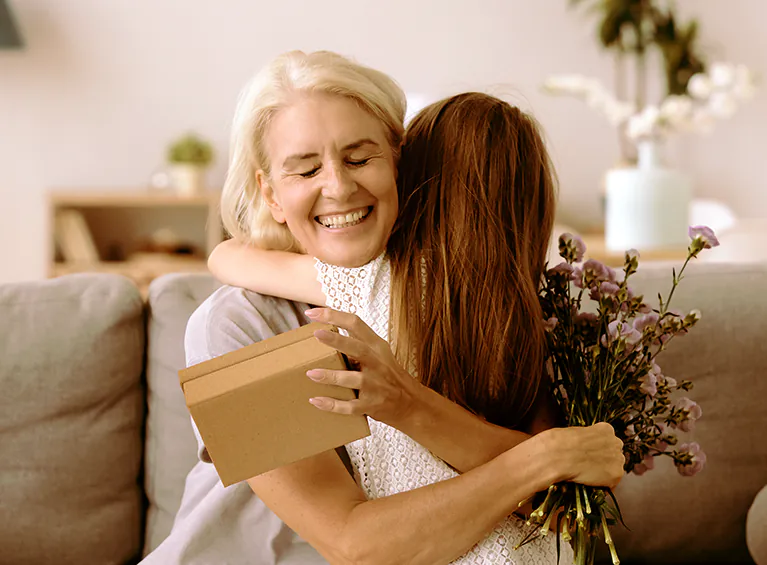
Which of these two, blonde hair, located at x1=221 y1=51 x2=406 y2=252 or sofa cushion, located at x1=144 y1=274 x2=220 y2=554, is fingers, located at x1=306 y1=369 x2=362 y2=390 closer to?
blonde hair, located at x1=221 y1=51 x2=406 y2=252

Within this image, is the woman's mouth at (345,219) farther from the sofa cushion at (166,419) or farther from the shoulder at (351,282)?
the sofa cushion at (166,419)

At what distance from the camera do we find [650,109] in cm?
390

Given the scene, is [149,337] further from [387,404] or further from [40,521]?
[387,404]

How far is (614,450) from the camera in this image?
1.13 meters

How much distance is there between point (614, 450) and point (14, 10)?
4.44 meters

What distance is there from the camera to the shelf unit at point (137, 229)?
173 inches

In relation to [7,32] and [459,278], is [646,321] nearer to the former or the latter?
Result: [459,278]

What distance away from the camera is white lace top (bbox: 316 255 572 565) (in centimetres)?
116

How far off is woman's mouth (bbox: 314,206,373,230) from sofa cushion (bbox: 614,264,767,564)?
717mm

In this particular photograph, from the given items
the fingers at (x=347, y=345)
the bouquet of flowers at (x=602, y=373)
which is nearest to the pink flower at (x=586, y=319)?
Answer: the bouquet of flowers at (x=602, y=373)

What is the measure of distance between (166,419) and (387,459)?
1.93ft

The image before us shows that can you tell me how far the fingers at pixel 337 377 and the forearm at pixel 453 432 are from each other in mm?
122

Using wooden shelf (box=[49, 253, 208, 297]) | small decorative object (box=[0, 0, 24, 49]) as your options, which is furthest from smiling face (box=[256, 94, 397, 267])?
small decorative object (box=[0, 0, 24, 49])

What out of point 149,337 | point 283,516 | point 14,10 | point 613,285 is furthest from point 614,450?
point 14,10
